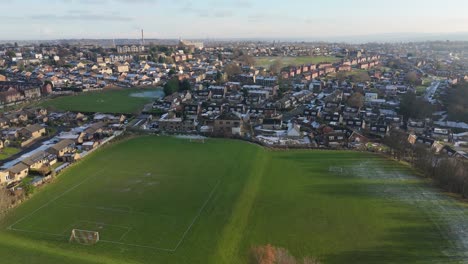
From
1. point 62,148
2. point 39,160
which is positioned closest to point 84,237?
point 39,160

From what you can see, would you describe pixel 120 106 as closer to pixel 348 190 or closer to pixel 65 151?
pixel 65 151

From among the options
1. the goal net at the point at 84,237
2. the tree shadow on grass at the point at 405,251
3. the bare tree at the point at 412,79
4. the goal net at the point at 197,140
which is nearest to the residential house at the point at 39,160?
the goal net at the point at 84,237

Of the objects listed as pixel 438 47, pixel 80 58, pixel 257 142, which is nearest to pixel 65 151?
pixel 257 142

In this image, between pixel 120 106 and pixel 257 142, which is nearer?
pixel 257 142

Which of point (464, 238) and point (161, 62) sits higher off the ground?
point (161, 62)

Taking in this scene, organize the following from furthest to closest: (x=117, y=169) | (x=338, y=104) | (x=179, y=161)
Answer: (x=338, y=104) < (x=179, y=161) < (x=117, y=169)

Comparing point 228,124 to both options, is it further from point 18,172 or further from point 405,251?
point 405,251

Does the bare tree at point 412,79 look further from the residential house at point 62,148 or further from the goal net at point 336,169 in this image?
the residential house at point 62,148

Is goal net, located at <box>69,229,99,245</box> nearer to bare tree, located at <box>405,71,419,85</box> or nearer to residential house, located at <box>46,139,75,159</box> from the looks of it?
residential house, located at <box>46,139,75,159</box>
